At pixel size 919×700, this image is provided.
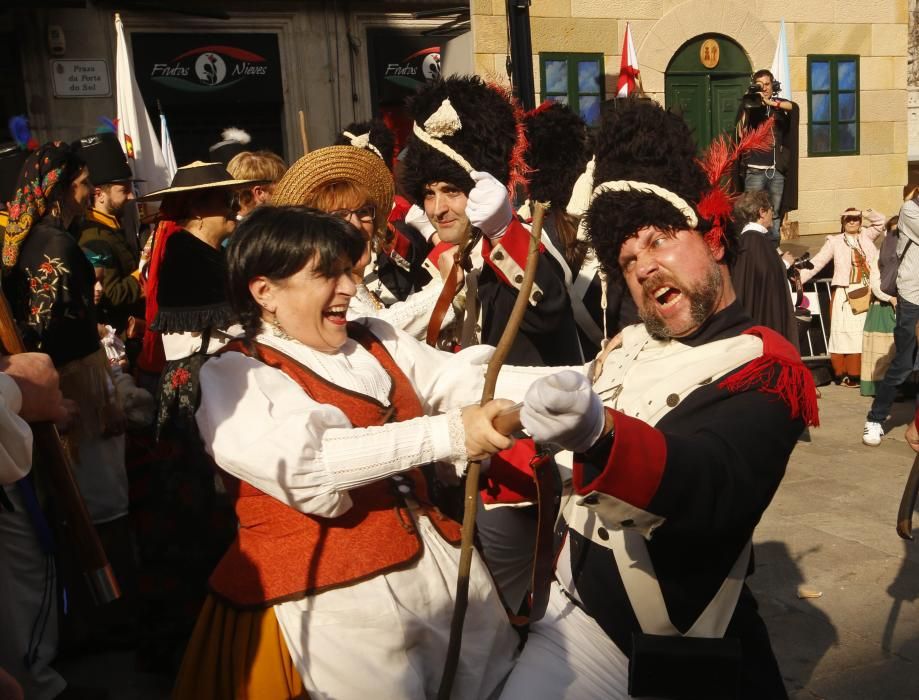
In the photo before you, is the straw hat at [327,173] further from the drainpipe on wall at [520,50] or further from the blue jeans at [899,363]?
the blue jeans at [899,363]

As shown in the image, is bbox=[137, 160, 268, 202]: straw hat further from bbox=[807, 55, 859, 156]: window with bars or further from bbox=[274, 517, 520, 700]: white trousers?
bbox=[807, 55, 859, 156]: window with bars

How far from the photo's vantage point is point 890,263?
857 centimetres

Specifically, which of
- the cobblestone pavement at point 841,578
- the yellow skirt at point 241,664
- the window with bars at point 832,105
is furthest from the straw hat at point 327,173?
the window with bars at point 832,105

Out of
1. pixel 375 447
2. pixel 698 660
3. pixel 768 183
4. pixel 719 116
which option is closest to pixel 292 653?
pixel 375 447

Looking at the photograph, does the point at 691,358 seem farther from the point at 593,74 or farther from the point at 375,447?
the point at 593,74

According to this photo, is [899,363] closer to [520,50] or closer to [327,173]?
[520,50]

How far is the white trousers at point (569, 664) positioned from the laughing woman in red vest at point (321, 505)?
0.34 ft

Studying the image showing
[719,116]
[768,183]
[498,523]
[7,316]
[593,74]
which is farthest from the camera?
[719,116]

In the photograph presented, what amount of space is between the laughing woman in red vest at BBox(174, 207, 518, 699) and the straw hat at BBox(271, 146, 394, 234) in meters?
0.94

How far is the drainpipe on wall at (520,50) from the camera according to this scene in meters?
6.24

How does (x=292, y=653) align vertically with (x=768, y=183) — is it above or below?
below

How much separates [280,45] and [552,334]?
10823 millimetres

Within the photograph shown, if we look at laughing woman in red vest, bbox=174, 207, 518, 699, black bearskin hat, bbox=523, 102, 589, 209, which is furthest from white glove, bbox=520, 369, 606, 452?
black bearskin hat, bbox=523, 102, 589, 209

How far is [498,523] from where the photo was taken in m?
3.24
